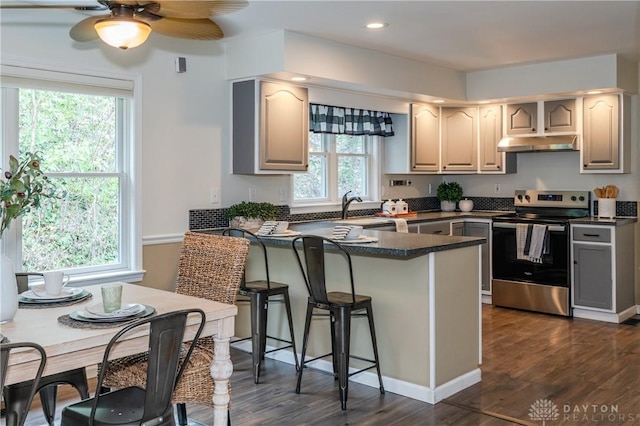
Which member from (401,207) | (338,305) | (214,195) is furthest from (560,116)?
(338,305)

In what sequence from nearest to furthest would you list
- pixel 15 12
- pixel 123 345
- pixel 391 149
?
pixel 123 345, pixel 15 12, pixel 391 149

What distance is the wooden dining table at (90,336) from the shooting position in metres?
1.94

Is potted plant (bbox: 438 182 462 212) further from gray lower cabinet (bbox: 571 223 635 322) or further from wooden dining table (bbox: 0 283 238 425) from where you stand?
wooden dining table (bbox: 0 283 238 425)

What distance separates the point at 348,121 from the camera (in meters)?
5.71

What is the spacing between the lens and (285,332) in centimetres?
433

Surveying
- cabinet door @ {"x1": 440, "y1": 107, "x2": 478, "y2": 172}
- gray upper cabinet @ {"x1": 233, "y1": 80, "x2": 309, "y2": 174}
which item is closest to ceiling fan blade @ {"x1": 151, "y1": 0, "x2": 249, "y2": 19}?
gray upper cabinet @ {"x1": 233, "y1": 80, "x2": 309, "y2": 174}

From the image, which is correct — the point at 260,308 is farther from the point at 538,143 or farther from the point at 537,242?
the point at 538,143

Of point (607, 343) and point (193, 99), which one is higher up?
point (193, 99)

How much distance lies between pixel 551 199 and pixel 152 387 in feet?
16.9

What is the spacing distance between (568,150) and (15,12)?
482cm

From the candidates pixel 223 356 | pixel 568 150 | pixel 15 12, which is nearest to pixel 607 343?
pixel 568 150

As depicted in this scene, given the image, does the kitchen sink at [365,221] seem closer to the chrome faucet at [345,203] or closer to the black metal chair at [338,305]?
the chrome faucet at [345,203]

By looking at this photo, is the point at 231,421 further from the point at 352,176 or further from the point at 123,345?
the point at 352,176

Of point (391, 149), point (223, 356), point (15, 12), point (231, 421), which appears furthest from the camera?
point (391, 149)
